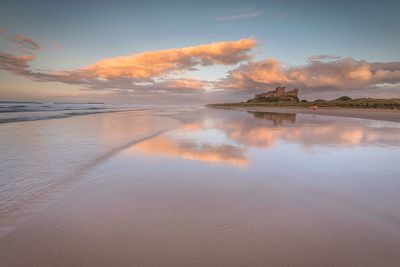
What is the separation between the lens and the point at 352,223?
10.9ft

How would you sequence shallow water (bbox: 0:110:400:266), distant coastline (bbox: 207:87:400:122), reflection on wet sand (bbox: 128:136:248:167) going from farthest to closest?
distant coastline (bbox: 207:87:400:122) < reflection on wet sand (bbox: 128:136:248:167) < shallow water (bbox: 0:110:400:266)

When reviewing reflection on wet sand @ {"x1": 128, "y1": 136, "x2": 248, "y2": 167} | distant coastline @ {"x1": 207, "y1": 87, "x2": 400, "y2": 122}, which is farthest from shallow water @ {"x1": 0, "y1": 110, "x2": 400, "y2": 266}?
distant coastline @ {"x1": 207, "y1": 87, "x2": 400, "y2": 122}

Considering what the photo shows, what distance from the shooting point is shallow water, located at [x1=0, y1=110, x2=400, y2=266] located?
260 cm

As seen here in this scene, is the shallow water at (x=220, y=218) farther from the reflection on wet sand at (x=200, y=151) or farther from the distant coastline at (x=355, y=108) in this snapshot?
the distant coastline at (x=355, y=108)

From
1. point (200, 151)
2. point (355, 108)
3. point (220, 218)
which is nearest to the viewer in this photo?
point (220, 218)

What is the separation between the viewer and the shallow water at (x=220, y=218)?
260 cm

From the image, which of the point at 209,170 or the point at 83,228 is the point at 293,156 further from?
the point at 83,228

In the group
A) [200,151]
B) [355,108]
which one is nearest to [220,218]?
[200,151]

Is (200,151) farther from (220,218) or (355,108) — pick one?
(355,108)

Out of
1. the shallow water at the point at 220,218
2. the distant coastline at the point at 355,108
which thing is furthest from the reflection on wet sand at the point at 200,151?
the distant coastline at the point at 355,108

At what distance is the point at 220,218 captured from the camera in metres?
3.44

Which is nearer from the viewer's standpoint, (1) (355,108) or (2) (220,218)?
Answer: (2) (220,218)

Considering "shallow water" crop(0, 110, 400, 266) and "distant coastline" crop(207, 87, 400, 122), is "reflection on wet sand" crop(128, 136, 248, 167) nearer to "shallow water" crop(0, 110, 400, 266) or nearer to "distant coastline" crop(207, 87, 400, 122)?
"shallow water" crop(0, 110, 400, 266)

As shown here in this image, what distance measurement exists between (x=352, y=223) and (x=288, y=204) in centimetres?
95
